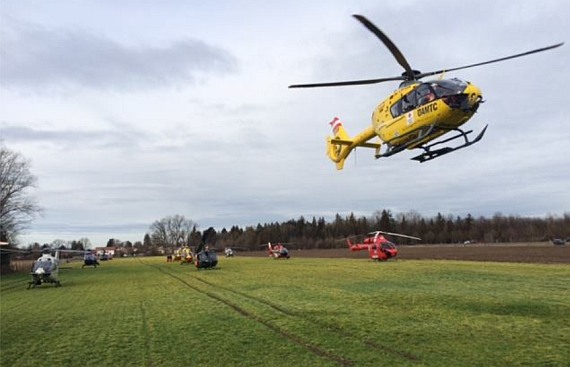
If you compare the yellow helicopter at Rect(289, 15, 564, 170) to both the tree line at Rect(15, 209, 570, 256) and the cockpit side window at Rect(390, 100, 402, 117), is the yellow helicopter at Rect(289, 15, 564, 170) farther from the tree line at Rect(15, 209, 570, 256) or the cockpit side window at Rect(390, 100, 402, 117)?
the tree line at Rect(15, 209, 570, 256)

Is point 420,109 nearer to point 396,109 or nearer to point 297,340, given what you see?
point 396,109

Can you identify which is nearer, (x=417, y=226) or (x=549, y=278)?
(x=549, y=278)

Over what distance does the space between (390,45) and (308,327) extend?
25.1ft

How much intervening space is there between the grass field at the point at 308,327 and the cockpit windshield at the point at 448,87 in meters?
6.18

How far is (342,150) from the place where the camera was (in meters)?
21.1

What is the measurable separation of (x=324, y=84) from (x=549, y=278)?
15.4m

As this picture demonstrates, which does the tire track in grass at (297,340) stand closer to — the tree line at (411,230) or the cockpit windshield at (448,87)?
the cockpit windshield at (448,87)

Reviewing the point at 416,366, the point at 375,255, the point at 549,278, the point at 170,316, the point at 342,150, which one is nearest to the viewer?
the point at 416,366

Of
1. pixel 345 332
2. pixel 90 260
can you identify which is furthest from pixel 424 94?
pixel 90 260

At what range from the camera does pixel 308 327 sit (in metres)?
12.5

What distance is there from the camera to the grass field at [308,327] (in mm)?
9680

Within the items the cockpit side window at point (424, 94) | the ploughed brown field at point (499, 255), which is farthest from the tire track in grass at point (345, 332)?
→ the ploughed brown field at point (499, 255)

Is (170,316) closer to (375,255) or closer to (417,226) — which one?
(375,255)

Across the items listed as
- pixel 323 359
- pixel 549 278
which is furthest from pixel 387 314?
pixel 549 278
